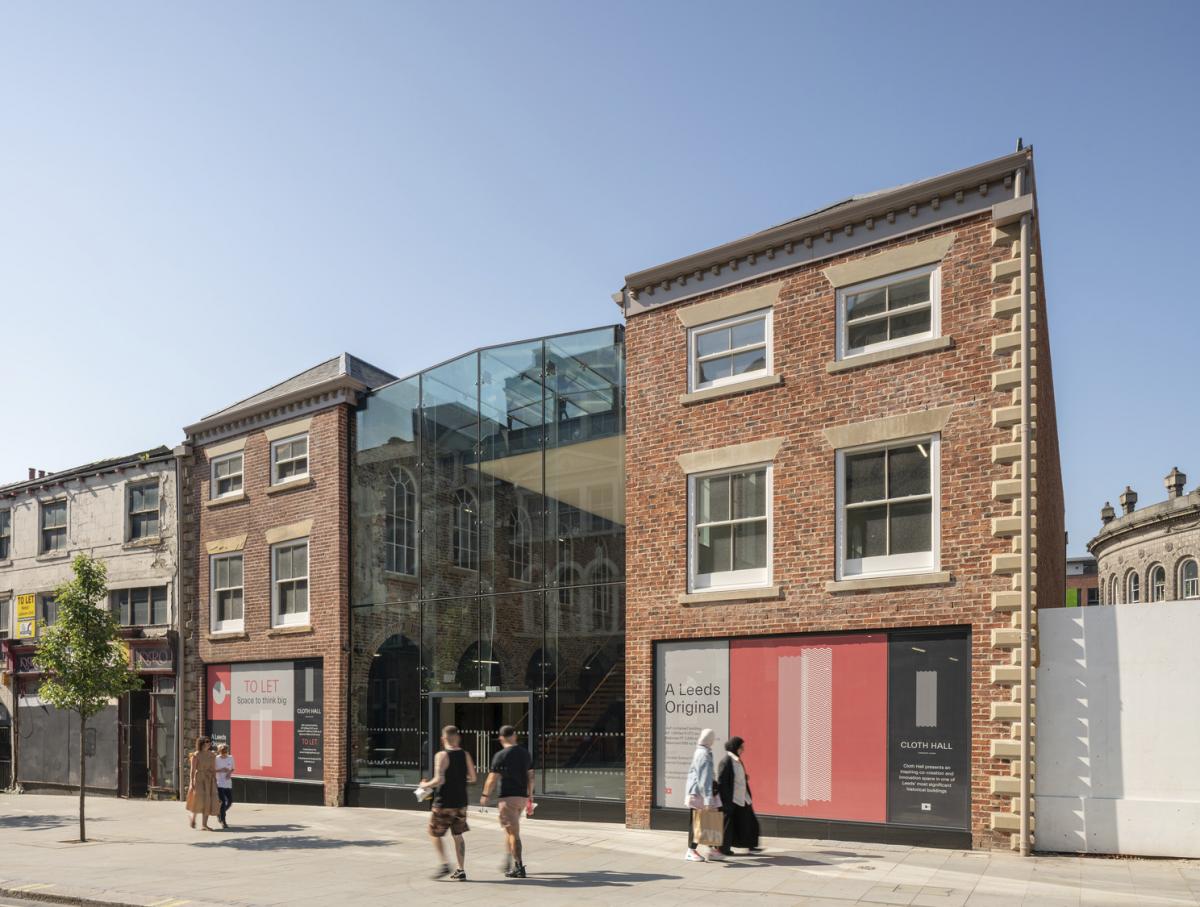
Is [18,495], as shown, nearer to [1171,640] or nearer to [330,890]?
[330,890]

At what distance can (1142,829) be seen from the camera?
12328mm

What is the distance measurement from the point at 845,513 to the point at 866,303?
10.2ft

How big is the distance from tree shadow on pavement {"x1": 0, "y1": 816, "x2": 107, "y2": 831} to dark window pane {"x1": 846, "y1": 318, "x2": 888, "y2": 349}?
17651mm

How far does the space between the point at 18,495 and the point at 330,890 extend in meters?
23.6

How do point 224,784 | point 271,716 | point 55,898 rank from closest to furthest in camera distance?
1. point 55,898
2. point 224,784
3. point 271,716

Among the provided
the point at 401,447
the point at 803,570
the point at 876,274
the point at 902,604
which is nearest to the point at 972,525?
the point at 902,604

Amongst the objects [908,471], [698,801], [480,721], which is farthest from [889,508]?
[480,721]

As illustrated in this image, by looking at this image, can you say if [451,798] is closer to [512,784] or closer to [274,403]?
[512,784]

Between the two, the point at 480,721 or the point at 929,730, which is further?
the point at 480,721

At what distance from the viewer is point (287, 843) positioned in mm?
16438

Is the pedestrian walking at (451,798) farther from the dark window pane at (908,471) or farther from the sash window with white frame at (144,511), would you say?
the sash window with white frame at (144,511)

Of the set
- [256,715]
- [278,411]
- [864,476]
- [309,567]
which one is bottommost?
[256,715]

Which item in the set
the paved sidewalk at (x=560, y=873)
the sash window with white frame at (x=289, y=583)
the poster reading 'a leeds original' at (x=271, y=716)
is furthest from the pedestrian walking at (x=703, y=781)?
the sash window with white frame at (x=289, y=583)

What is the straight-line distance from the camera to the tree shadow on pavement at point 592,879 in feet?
38.3
